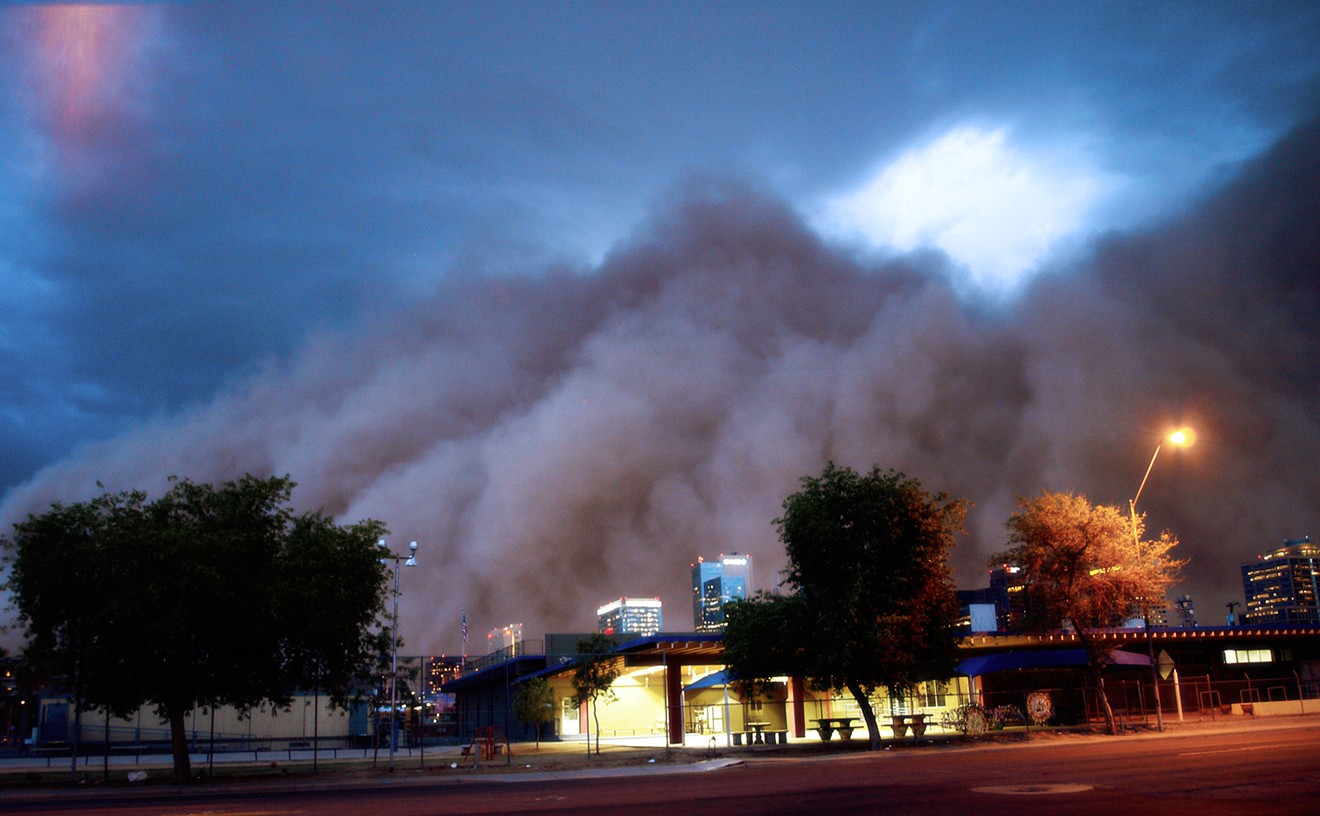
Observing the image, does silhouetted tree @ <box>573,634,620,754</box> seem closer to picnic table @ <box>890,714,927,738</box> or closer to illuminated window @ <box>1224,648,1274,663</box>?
picnic table @ <box>890,714,927,738</box>

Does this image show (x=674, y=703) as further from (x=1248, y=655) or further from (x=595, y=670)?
(x=1248, y=655)

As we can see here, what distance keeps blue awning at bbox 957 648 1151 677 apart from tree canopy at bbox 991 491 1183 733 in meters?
5.06

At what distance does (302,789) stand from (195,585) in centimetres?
795

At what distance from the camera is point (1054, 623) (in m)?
47.8

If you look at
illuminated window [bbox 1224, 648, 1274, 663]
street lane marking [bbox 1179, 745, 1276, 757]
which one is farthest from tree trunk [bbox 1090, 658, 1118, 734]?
illuminated window [bbox 1224, 648, 1274, 663]

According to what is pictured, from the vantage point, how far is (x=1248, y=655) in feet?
218

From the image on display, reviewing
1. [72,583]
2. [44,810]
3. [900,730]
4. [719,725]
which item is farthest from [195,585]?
[719,725]

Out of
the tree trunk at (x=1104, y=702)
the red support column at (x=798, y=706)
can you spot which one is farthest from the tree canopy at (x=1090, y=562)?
the red support column at (x=798, y=706)

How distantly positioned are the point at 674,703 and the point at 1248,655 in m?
41.2

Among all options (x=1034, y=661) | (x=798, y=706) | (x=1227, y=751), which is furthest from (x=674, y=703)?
(x=1227, y=751)

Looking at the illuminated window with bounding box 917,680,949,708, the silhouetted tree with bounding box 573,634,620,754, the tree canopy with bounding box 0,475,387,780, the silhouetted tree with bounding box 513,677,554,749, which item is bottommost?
the illuminated window with bounding box 917,680,949,708

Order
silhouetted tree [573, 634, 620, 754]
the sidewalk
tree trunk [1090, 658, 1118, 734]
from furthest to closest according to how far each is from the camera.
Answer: tree trunk [1090, 658, 1118, 734], silhouetted tree [573, 634, 620, 754], the sidewalk

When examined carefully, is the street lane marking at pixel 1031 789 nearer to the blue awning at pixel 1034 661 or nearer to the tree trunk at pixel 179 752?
the tree trunk at pixel 179 752

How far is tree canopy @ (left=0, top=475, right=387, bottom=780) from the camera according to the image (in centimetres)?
3225
